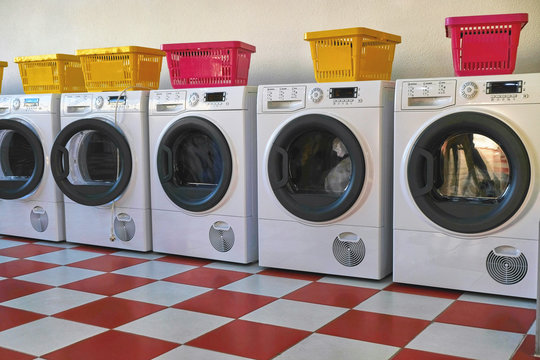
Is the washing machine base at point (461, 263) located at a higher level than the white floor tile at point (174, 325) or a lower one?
higher

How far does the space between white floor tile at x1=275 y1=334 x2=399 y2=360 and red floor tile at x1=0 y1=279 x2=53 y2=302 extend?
4.46 ft

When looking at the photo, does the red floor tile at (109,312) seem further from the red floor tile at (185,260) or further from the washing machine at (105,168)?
the washing machine at (105,168)

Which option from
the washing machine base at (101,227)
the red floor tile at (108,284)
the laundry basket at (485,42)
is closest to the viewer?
the laundry basket at (485,42)

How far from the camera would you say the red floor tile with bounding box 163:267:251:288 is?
2.90 metres

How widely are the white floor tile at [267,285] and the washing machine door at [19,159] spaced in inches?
65.8

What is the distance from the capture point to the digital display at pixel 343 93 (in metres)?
2.85

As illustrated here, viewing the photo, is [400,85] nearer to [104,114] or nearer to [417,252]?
[417,252]

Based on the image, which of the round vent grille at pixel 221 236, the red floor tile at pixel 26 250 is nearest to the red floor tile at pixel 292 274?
the round vent grille at pixel 221 236

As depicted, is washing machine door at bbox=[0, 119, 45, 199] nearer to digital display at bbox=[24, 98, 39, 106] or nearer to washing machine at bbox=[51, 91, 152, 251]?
digital display at bbox=[24, 98, 39, 106]

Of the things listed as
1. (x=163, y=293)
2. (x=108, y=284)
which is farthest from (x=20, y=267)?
(x=163, y=293)

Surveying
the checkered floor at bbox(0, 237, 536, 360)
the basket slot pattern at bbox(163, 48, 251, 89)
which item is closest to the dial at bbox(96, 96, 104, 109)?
the basket slot pattern at bbox(163, 48, 251, 89)

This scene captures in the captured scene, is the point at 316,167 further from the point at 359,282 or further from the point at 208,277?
the point at 208,277

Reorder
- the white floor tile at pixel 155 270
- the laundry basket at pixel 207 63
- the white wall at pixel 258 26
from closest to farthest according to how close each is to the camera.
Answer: the white floor tile at pixel 155 270, the laundry basket at pixel 207 63, the white wall at pixel 258 26

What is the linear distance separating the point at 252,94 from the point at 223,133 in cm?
25
